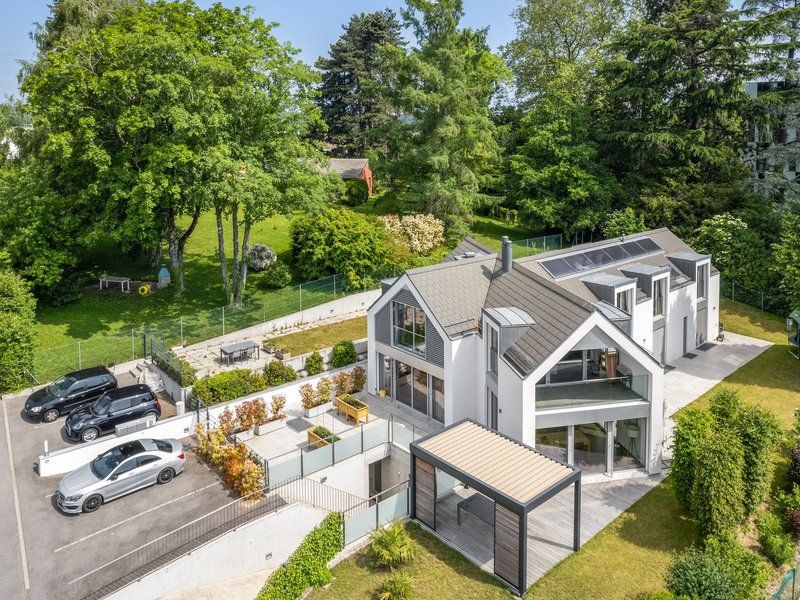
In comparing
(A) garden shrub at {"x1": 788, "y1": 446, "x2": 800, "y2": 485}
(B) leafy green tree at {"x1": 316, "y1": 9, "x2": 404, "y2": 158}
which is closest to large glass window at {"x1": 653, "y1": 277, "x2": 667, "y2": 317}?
(A) garden shrub at {"x1": 788, "y1": 446, "x2": 800, "y2": 485}

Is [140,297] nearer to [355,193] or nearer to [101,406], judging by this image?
[101,406]

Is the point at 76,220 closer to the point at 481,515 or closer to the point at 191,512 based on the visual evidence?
the point at 191,512

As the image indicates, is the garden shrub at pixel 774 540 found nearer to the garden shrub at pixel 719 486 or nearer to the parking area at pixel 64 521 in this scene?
the garden shrub at pixel 719 486

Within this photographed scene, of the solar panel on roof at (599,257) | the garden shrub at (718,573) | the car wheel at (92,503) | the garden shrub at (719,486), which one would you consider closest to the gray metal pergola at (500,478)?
the garden shrub at (718,573)

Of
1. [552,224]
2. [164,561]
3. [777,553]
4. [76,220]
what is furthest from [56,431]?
[552,224]

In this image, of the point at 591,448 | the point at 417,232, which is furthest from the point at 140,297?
the point at 591,448

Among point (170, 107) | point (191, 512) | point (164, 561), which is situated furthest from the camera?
point (170, 107)
